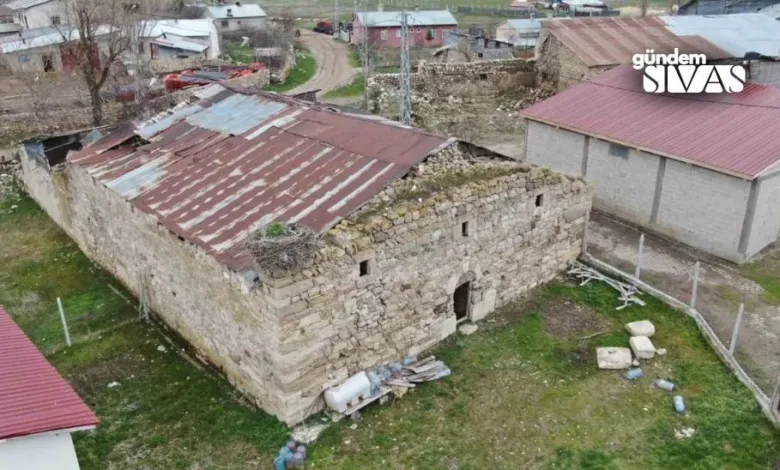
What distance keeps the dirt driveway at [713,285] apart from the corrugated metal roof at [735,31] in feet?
57.7

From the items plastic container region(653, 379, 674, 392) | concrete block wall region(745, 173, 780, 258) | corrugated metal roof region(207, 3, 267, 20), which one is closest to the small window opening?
concrete block wall region(745, 173, 780, 258)

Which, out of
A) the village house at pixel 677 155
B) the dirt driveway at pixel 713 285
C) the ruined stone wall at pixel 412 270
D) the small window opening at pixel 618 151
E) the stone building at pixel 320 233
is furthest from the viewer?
the small window opening at pixel 618 151

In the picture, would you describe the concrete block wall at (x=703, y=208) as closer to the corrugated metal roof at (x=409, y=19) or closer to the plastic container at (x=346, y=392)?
the plastic container at (x=346, y=392)

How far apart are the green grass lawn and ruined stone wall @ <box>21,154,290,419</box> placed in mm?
456

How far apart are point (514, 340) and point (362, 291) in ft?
11.4

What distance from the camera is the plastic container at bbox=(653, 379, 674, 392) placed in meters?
11.1

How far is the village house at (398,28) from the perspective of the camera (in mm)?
48781

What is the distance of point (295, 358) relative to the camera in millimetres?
10047

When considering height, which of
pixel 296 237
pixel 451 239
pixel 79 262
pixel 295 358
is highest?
pixel 296 237

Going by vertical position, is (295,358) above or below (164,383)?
above

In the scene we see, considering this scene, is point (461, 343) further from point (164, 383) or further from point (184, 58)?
point (184, 58)

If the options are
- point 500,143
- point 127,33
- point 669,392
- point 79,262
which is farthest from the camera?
point 127,33

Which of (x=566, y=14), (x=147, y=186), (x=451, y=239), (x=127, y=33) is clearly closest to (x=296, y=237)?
(x=451, y=239)

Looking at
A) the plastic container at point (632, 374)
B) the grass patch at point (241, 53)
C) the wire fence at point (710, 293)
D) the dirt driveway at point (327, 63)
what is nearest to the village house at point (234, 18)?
the dirt driveway at point (327, 63)
